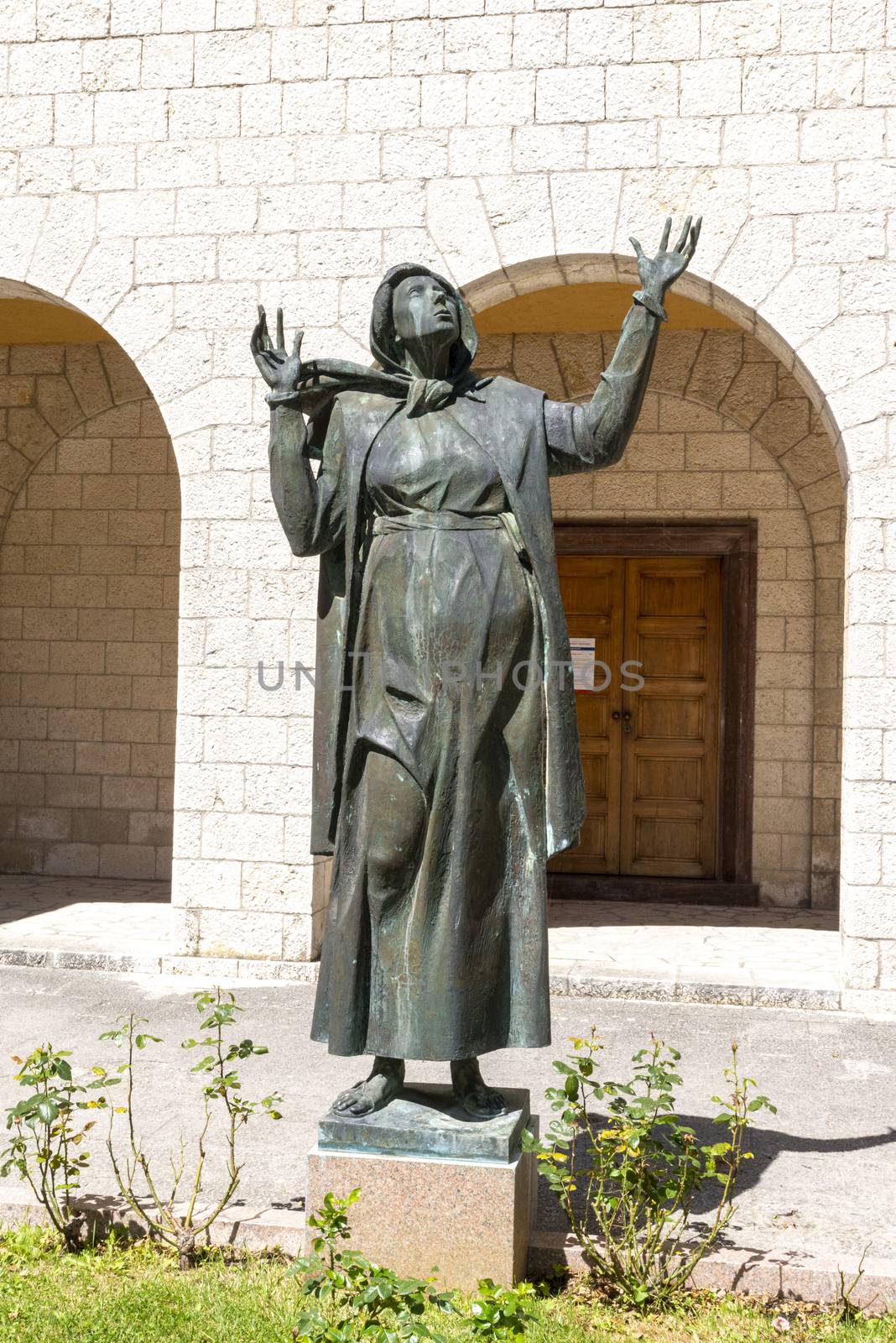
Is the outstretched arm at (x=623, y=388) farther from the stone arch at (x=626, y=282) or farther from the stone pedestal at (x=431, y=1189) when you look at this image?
the stone arch at (x=626, y=282)

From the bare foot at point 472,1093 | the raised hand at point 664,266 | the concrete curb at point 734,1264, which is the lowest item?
the concrete curb at point 734,1264

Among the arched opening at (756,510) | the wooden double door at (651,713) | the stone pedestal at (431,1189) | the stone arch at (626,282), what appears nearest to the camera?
the stone pedestal at (431,1189)

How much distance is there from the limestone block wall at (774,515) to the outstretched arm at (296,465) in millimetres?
5192

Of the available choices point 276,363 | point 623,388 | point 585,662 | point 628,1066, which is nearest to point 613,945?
point 628,1066

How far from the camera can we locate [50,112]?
5.98 m

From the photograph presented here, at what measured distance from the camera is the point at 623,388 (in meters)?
2.64

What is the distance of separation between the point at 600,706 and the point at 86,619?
11.1 feet

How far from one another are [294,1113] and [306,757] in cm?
210

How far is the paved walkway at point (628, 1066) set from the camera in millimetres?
3104

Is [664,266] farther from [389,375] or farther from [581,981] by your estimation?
[581,981]

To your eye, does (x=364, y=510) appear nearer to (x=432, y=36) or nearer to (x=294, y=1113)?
(x=294, y=1113)

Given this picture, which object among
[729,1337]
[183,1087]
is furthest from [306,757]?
→ [729,1337]

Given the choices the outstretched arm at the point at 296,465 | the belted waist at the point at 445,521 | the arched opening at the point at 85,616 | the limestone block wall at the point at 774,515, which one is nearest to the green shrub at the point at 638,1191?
the belted waist at the point at 445,521

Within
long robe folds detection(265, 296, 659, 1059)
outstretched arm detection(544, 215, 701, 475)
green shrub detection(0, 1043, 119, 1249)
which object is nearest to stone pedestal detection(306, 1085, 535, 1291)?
long robe folds detection(265, 296, 659, 1059)
